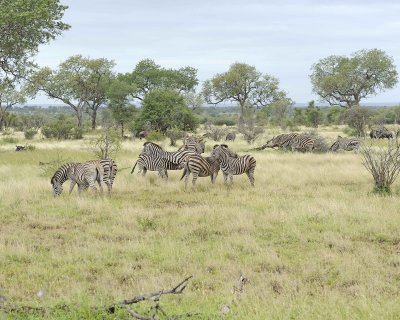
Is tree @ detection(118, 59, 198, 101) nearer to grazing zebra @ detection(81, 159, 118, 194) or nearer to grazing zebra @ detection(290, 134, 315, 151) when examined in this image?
grazing zebra @ detection(290, 134, 315, 151)

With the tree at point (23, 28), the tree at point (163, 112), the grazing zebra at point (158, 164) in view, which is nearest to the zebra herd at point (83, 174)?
the grazing zebra at point (158, 164)

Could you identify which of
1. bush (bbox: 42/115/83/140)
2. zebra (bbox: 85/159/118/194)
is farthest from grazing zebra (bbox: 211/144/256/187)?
bush (bbox: 42/115/83/140)

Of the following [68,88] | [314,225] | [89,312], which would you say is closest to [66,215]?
[314,225]

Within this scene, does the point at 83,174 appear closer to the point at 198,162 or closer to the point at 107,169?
the point at 107,169

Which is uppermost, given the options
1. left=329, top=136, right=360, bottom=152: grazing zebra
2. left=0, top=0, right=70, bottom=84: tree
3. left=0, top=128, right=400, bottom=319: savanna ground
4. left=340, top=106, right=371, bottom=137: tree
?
left=0, top=0, right=70, bottom=84: tree

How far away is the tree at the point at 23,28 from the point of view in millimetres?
22578

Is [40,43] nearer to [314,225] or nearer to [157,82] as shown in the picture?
[314,225]

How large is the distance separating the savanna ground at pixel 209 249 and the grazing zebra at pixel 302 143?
11.5 m

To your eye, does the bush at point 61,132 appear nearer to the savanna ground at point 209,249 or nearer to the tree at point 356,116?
the tree at point 356,116

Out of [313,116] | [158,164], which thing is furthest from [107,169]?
[313,116]

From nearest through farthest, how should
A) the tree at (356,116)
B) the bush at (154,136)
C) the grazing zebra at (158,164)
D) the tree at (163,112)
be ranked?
the grazing zebra at (158,164), the bush at (154,136), the tree at (163,112), the tree at (356,116)

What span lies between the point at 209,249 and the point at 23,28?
1998 centimetres

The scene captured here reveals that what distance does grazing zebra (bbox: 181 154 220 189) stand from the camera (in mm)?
14945

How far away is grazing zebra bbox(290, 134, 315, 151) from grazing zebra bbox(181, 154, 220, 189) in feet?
40.6
